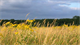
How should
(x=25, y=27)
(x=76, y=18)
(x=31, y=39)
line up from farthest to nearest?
(x=76, y=18) < (x=25, y=27) < (x=31, y=39)

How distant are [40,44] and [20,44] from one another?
1.87 feet

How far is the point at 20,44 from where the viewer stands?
Answer: 5.47 ft

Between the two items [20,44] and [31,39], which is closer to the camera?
[20,44]

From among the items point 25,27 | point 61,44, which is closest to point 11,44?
point 25,27

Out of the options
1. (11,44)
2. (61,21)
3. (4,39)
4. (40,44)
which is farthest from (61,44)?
(61,21)

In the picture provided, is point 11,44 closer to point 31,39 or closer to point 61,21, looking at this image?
point 31,39

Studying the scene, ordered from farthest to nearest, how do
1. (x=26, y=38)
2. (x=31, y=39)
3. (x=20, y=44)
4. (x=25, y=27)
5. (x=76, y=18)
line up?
(x=76, y=18)
(x=25, y=27)
(x=31, y=39)
(x=26, y=38)
(x=20, y=44)

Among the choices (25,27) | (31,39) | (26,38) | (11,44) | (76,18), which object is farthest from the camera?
(76,18)

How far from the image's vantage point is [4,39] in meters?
2.04

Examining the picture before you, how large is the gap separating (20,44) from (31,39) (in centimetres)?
71

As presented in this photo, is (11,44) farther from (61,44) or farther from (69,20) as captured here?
(69,20)

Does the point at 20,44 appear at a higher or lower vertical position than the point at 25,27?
lower

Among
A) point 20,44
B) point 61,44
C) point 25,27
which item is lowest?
point 61,44

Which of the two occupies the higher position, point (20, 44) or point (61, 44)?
point (20, 44)
